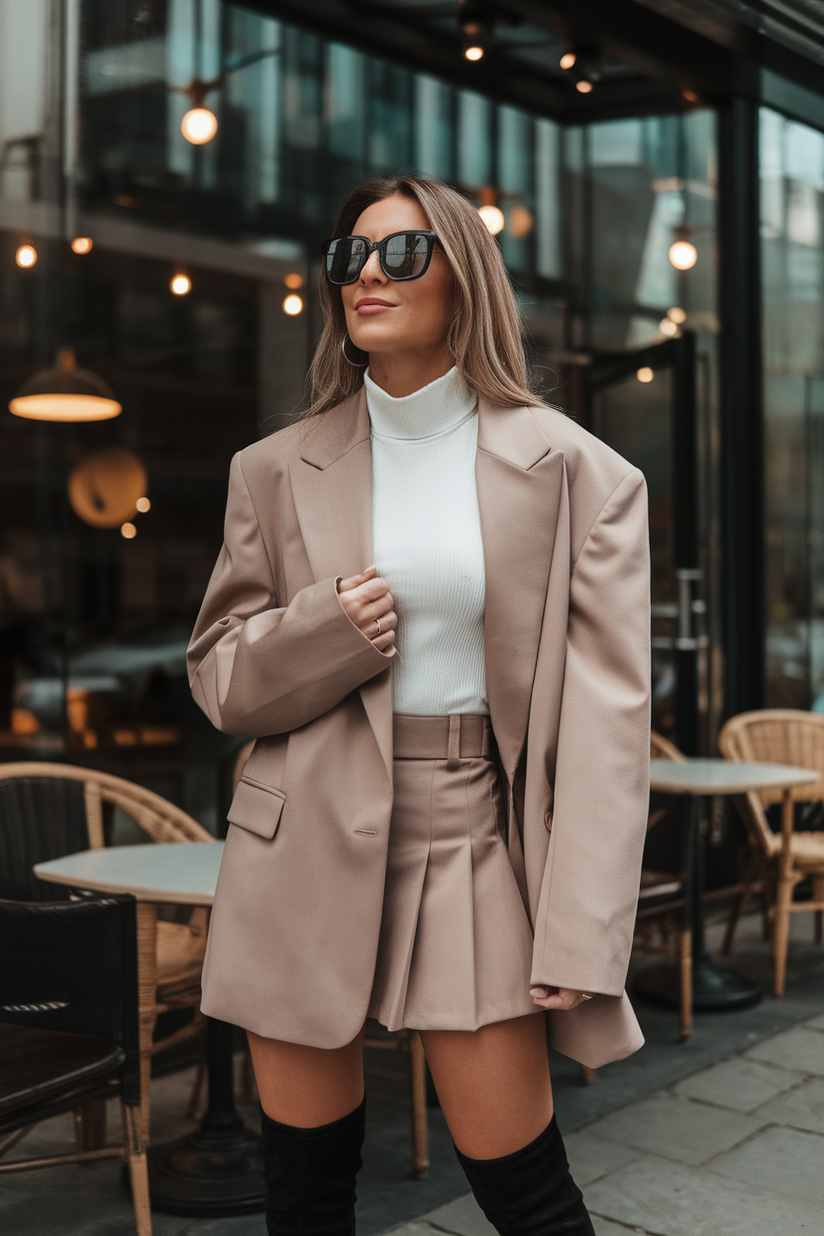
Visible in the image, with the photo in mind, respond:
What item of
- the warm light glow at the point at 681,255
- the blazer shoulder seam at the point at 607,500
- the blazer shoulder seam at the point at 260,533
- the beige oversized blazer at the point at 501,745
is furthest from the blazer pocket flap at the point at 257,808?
the warm light glow at the point at 681,255

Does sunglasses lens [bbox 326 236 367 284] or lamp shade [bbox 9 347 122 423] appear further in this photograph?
lamp shade [bbox 9 347 122 423]

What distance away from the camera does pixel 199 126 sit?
4.59 m

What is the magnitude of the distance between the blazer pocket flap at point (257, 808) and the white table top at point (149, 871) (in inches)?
33.2

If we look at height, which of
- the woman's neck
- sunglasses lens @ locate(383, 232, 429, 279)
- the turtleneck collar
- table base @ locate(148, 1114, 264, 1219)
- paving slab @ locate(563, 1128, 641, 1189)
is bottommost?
paving slab @ locate(563, 1128, 641, 1189)

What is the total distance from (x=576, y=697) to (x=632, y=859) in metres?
0.22

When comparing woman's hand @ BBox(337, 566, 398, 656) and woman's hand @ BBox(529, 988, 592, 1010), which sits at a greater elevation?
woman's hand @ BBox(337, 566, 398, 656)

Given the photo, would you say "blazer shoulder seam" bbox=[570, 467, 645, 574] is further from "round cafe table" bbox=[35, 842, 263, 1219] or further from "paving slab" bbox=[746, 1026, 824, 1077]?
"paving slab" bbox=[746, 1026, 824, 1077]

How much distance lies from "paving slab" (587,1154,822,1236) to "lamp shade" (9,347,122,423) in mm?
2807

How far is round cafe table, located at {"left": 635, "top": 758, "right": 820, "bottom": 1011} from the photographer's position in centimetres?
419

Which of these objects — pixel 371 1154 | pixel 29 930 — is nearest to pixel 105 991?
pixel 29 930

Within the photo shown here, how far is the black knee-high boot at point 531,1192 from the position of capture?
169cm

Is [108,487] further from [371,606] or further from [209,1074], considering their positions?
[371,606]

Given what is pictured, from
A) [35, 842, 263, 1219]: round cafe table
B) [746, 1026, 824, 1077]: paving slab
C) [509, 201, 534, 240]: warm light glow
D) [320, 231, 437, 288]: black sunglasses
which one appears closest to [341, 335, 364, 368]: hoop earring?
[320, 231, 437, 288]: black sunglasses

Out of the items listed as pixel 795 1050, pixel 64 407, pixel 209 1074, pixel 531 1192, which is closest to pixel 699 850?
pixel 795 1050
